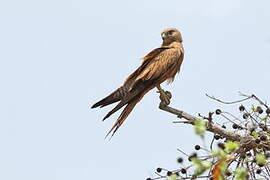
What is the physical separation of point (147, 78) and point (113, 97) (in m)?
0.79

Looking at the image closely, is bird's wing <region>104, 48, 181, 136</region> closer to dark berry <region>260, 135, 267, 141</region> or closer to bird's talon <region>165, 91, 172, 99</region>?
bird's talon <region>165, 91, 172, 99</region>

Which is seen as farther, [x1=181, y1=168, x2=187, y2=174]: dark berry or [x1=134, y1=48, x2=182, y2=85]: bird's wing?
[x1=134, y1=48, x2=182, y2=85]: bird's wing

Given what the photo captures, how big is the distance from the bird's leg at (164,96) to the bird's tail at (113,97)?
18.6 inches

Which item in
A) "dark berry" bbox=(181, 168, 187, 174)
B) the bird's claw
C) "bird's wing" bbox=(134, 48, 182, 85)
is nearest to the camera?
"dark berry" bbox=(181, 168, 187, 174)

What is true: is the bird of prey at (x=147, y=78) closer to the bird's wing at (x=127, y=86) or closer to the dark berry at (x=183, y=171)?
the bird's wing at (x=127, y=86)

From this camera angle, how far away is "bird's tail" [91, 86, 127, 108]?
7.45m

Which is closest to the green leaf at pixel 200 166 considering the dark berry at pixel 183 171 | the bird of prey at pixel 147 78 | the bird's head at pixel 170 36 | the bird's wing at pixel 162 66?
the dark berry at pixel 183 171

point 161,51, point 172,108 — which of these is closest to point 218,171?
point 172,108

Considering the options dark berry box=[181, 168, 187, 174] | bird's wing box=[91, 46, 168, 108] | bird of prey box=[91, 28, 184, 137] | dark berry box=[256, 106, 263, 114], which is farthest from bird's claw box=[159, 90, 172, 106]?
dark berry box=[181, 168, 187, 174]

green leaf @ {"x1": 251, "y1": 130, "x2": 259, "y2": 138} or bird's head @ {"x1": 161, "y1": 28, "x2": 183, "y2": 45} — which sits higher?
bird's head @ {"x1": 161, "y1": 28, "x2": 183, "y2": 45}

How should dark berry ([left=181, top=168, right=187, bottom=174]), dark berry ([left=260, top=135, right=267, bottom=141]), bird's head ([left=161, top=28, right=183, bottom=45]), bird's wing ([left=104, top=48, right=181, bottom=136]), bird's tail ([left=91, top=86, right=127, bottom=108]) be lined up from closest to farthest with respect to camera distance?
dark berry ([left=181, top=168, right=187, bottom=174]), dark berry ([left=260, top=135, right=267, bottom=141]), bird's tail ([left=91, top=86, right=127, bottom=108]), bird's wing ([left=104, top=48, right=181, bottom=136]), bird's head ([left=161, top=28, right=183, bottom=45])

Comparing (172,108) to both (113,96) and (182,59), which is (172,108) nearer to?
(113,96)

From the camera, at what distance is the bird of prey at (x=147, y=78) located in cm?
774

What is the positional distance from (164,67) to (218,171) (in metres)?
5.48
